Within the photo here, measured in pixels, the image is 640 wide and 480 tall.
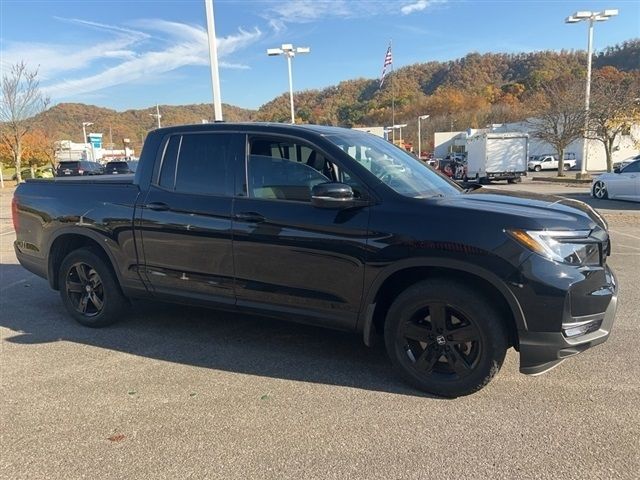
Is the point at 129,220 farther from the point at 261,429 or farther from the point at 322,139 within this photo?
the point at 261,429

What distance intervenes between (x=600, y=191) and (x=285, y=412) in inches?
629

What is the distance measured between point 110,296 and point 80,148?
230 feet

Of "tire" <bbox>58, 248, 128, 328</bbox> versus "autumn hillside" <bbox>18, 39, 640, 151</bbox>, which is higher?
"autumn hillside" <bbox>18, 39, 640, 151</bbox>

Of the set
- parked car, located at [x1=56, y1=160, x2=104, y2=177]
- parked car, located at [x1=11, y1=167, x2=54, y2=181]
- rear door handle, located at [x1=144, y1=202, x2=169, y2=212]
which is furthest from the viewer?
parked car, located at [x1=11, y1=167, x2=54, y2=181]

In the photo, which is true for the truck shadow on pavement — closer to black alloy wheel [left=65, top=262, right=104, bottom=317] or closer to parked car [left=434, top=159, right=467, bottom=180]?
black alloy wheel [left=65, top=262, right=104, bottom=317]

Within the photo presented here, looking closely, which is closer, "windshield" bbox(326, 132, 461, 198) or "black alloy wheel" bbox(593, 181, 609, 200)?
"windshield" bbox(326, 132, 461, 198)

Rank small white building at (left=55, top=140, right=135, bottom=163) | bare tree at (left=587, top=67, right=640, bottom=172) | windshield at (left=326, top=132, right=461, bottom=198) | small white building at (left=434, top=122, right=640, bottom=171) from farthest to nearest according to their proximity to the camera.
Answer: small white building at (left=55, top=140, right=135, bottom=163) → small white building at (left=434, top=122, right=640, bottom=171) → bare tree at (left=587, top=67, right=640, bottom=172) → windshield at (left=326, top=132, right=461, bottom=198)

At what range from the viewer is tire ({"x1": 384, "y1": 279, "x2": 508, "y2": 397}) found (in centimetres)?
329

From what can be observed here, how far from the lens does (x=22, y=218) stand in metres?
5.41

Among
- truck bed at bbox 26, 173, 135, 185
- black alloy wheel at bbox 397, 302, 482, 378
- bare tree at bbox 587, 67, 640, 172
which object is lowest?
black alloy wheel at bbox 397, 302, 482, 378

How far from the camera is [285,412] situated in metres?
3.31

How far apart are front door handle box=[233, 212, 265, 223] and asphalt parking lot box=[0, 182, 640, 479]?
117cm

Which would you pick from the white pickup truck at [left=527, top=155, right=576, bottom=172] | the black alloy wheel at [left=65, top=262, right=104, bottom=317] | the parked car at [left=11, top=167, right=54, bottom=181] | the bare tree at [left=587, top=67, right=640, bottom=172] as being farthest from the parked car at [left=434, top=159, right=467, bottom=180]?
the parked car at [left=11, top=167, right=54, bottom=181]

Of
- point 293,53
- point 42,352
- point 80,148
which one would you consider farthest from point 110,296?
point 80,148
